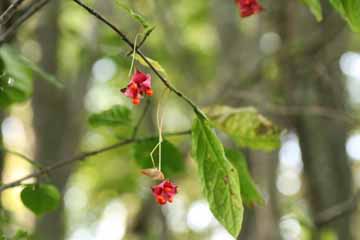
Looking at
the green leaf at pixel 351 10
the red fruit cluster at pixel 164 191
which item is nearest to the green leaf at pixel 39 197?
the red fruit cluster at pixel 164 191

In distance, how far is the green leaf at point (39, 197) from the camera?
1.36 metres

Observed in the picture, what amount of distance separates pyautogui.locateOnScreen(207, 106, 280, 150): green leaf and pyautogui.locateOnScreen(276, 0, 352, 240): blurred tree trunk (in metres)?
1.43

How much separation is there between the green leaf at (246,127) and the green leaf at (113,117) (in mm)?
189

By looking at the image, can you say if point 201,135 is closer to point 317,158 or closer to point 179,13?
point 317,158

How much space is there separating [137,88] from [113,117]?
0.35m

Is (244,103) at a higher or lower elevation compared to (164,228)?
higher

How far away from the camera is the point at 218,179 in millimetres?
1062

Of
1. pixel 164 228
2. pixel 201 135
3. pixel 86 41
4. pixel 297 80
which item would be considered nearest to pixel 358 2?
pixel 201 135

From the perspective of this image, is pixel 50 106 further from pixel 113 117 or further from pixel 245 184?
pixel 245 184

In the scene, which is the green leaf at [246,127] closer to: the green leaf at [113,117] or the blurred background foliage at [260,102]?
the green leaf at [113,117]

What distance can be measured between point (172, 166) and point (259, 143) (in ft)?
0.69

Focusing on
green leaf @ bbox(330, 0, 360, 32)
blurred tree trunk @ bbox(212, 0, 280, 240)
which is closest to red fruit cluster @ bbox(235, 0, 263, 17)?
green leaf @ bbox(330, 0, 360, 32)

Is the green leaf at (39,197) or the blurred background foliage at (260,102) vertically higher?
the blurred background foliage at (260,102)

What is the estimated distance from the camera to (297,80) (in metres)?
3.15
